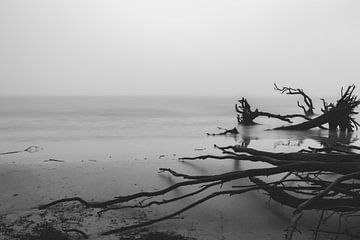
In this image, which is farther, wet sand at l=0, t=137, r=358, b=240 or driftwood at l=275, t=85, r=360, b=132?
driftwood at l=275, t=85, r=360, b=132

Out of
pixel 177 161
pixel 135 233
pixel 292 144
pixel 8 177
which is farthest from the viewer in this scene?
pixel 292 144

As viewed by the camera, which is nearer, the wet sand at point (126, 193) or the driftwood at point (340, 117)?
the wet sand at point (126, 193)

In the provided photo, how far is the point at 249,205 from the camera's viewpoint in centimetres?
405

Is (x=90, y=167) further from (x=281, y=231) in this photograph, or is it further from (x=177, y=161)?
(x=281, y=231)

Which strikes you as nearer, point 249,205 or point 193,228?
point 193,228

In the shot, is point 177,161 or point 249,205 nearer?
point 249,205

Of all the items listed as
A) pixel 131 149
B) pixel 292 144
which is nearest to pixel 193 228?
pixel 131 149

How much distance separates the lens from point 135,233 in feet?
10.5

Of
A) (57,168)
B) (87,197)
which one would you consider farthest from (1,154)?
(87,197)

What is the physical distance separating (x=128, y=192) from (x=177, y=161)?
2522mm

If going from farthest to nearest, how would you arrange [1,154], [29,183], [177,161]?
1. [1,154]
2. [177,161]
3. [29,183]

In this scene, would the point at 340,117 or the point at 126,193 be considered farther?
the point at 340,117

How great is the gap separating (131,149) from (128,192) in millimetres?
4887

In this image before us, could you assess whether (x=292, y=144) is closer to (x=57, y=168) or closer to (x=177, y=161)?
(x=177, y=161)
